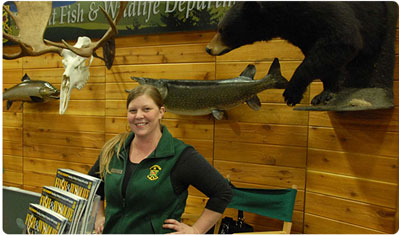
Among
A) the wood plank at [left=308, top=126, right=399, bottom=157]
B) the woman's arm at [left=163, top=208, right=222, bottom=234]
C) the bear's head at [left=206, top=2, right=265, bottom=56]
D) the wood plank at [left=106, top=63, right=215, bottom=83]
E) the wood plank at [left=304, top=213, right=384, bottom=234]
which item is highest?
the bear's head at [left=206, top=2, right=265, bottom=56]

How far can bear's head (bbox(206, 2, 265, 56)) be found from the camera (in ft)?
4.07

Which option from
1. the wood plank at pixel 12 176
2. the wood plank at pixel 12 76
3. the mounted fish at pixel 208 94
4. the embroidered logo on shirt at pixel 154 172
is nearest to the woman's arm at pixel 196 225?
the embroidered logo on shirt at pixel 154 172

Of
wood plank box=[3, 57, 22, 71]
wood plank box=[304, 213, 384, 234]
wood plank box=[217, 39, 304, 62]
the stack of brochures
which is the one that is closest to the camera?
the stack of brochures

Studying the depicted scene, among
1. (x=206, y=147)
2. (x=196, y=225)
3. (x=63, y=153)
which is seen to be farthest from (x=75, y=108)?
(x=196, y=225)

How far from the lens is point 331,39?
113 centimetres

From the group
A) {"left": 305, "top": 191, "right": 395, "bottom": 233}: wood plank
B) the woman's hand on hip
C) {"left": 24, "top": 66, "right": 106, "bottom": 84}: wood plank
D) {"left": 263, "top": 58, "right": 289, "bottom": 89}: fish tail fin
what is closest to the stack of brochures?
the woman's hand on hip

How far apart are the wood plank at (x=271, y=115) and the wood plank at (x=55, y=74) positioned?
1123 mm

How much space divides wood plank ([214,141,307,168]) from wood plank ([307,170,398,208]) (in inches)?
4.7

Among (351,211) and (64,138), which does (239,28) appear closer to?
(351,211)

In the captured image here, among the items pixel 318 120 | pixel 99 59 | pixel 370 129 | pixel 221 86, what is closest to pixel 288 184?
pixel 318 120

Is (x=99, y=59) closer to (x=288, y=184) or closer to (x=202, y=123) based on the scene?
(x=202, y=123)

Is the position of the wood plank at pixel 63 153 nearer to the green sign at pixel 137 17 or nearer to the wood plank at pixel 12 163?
the wood plank at pixel 12 163

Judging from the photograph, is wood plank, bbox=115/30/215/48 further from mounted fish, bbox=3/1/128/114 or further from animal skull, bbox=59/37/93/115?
animal skull, bbox=59/37/93/115

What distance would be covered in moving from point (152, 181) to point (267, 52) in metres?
1.19
